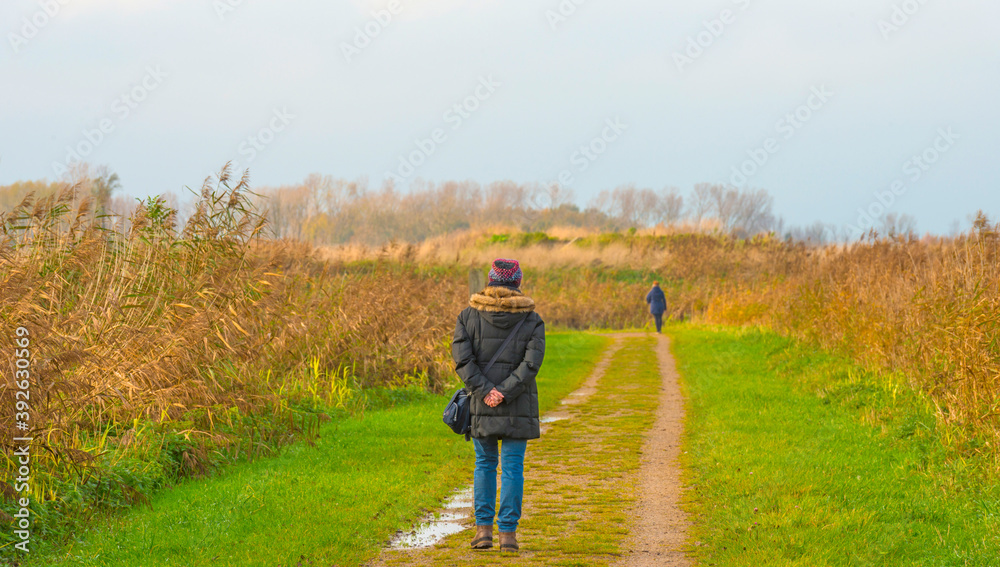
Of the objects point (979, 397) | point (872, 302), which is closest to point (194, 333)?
point (979, 397)

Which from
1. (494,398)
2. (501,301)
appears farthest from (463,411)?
(501,301)

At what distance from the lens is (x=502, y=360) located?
21.0 feet

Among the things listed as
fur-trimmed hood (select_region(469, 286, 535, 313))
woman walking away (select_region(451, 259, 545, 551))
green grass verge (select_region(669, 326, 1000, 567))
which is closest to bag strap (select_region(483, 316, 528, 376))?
woman walking away (select_region(451, 259, 545, 551))

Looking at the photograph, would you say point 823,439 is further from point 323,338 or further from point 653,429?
point 323,338

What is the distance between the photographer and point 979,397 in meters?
8.65

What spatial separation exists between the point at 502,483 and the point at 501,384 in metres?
0.76

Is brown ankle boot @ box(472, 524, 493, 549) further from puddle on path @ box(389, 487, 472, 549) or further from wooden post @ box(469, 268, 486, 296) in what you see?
wooden post @ box(469, 268, 486, 296)

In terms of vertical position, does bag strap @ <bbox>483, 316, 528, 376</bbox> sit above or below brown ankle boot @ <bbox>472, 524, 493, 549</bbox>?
above

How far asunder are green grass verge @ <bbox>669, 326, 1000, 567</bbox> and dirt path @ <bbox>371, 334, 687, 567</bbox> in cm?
29

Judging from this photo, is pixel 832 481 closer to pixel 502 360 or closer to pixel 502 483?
pixel 502 483

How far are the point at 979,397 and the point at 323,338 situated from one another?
9.10m

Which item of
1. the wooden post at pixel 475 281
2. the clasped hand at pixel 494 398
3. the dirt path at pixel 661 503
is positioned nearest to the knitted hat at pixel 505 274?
the clasped hand at pixel 494 398

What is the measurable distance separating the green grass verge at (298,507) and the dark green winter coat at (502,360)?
1.33 m

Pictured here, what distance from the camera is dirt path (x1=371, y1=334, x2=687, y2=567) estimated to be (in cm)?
599
